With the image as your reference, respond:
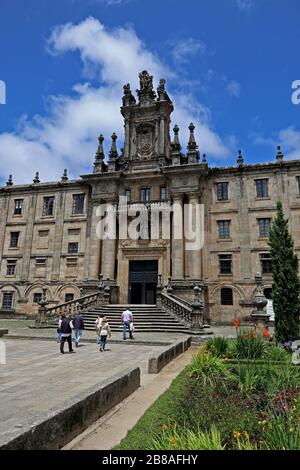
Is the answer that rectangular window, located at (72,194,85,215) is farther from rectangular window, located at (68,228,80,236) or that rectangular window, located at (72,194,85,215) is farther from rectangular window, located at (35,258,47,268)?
rectangular window, located at (35,258,47,268)

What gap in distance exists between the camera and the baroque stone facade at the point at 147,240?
29922mm

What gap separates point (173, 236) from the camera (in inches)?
1208

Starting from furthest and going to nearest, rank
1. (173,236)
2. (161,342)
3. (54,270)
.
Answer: (54,270) → (173,236) → (161,342)

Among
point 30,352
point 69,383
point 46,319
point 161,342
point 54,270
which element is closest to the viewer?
point 69,383

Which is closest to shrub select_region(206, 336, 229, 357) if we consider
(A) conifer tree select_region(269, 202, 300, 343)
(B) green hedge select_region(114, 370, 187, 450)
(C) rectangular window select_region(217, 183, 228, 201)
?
(B) green hedge select_region(114, 370, 187, 450)

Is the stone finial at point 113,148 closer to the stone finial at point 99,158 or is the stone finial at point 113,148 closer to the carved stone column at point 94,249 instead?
the stone finial at point 99,158

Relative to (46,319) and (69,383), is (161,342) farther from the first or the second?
(46,319)

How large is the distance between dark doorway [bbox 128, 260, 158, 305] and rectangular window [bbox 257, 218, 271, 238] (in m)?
10.3

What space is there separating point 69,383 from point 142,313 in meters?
16.6

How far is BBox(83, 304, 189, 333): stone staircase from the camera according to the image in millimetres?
22250

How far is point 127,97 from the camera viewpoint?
120ft

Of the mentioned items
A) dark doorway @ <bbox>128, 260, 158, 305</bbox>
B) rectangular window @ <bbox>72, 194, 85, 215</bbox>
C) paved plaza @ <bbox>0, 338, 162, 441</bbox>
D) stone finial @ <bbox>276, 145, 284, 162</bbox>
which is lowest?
paved plaza @ <bbox>0, 338, 162, 441</bbox>

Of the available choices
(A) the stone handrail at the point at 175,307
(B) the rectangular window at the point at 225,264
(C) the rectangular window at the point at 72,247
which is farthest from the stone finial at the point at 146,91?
(A) the stone handrail at the point at 175,307
